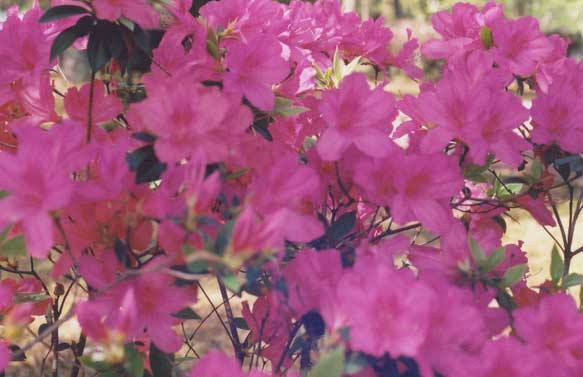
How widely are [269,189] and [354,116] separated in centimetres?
21

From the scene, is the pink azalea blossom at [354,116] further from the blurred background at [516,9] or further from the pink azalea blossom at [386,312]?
the blurred background at [516,9]

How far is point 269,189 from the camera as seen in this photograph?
955 millimetres

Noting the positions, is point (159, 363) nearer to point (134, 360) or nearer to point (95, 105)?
point (134, 360)

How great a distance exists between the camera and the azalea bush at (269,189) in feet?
2.71

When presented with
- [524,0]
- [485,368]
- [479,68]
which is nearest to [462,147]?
[479,68]

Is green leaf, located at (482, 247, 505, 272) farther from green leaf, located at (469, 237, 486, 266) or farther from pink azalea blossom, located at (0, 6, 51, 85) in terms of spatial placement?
pink azalea blossom, located at (0, 6, 51, 85)

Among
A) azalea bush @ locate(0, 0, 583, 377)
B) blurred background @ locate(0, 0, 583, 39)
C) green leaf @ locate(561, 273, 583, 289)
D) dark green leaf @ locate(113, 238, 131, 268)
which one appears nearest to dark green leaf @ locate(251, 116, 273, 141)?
azalea bush @ locate(0, 0, 583, 377)

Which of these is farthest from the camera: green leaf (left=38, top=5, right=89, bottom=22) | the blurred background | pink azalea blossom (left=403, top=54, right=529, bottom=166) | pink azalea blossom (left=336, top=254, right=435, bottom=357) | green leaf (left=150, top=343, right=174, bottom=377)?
the blurred background

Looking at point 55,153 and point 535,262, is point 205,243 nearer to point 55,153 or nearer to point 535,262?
point 55,153

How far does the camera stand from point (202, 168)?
0.81m

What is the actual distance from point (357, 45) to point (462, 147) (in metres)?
0.54

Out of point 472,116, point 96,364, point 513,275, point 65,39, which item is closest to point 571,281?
point 513,275

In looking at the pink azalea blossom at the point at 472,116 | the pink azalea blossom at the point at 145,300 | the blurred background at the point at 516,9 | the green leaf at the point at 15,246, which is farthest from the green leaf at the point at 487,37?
the blurred background at the point at 516,9

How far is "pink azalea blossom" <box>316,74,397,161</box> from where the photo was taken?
3.49 feet
